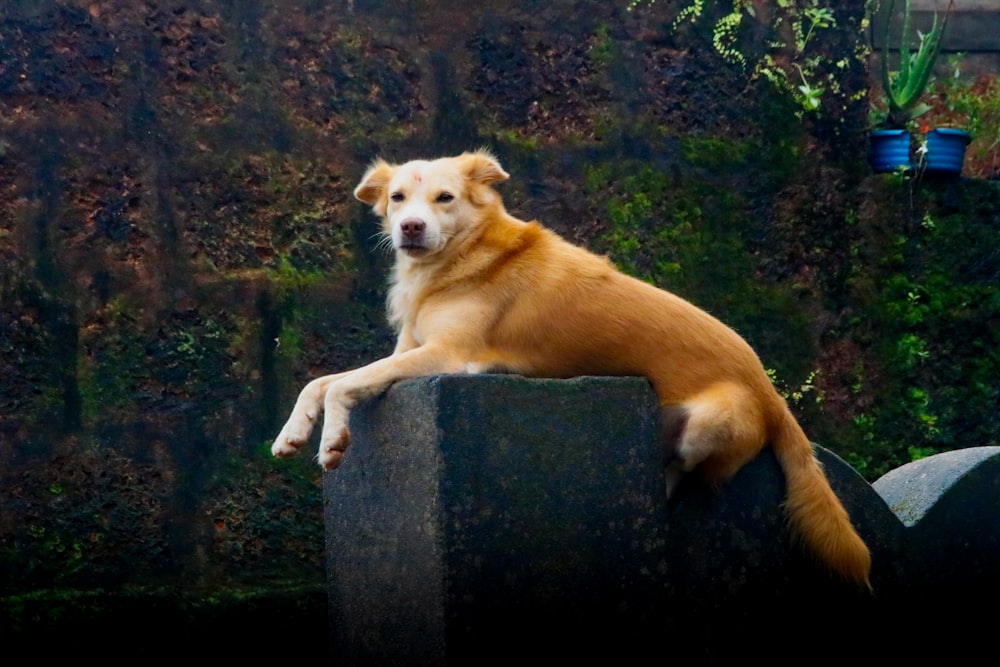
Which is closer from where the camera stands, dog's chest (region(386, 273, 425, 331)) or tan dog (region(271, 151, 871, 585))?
tan dog (region(271, 151, 871, 585))

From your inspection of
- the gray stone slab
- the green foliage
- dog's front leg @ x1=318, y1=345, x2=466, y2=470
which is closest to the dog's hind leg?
dog's front leg @ x1=318, y1=345, x2=466, y2=470

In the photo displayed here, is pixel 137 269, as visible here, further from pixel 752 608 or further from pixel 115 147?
pixel 752 608

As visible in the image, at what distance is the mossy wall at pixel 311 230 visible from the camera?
6.61 metres

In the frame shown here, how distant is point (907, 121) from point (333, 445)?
19.8ft

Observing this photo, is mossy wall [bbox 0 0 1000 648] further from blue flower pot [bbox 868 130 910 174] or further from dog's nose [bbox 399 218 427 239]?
dog's nose [bbox 399 218 427 239]

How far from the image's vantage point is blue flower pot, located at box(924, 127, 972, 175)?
Result: 8.42 m

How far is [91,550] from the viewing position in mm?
6449

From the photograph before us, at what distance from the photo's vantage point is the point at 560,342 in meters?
4.57

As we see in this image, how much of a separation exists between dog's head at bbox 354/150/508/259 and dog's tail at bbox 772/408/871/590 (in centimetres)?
152

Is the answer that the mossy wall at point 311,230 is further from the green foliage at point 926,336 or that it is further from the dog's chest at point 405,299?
the dog's chest at point 405,299

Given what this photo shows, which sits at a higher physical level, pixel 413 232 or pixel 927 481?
pixel 413 232

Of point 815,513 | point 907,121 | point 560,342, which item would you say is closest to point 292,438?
point 560,342

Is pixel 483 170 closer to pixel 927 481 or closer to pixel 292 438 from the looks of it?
pixel 292 438

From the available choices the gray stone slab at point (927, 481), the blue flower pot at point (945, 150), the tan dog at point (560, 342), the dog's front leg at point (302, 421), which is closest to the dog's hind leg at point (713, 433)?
the tan dog at point (560, 342)
